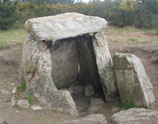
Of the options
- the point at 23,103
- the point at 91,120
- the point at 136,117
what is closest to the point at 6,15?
the point at 23,103

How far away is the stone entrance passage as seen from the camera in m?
5.07

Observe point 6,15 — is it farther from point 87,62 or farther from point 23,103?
point 23,103

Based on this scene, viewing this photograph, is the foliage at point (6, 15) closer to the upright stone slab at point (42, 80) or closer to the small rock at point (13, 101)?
the upright stone slab at point (42, 80)

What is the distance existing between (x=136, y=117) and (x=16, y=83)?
11.0ft

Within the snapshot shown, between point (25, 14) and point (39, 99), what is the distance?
1317cm

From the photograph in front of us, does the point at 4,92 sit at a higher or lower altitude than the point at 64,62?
lower

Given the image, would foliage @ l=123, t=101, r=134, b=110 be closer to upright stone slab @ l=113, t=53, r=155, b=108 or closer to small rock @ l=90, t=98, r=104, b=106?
upright stone slab @ l=113, t=53, r=155, b=108

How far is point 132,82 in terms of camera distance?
505cm

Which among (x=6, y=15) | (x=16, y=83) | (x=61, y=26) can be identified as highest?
(x=61, y=26)

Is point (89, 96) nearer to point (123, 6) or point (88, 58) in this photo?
point (88, 58)

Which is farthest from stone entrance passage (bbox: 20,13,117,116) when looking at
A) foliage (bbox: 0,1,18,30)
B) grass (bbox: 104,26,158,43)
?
foliage (bbox: 0,1,18,30)

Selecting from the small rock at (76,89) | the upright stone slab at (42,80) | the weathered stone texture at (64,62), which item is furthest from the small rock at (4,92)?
the small rock at (76,89)

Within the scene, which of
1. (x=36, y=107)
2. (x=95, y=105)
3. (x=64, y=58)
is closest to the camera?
(x=36, y=107)

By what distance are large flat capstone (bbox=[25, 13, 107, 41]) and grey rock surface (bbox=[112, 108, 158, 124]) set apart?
2.04m
